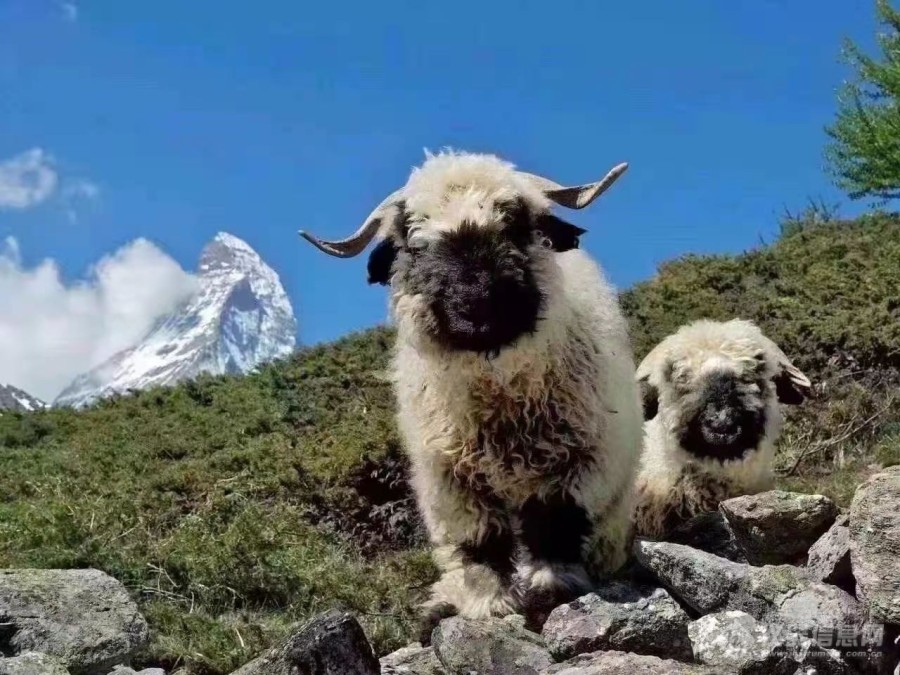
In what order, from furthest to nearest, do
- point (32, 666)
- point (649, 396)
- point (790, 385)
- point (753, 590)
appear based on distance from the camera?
point (649, 396)
point (790, 385)
point (753, 590)
point (32, 666)

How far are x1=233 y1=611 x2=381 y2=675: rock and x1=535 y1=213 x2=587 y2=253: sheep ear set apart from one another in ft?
8.11

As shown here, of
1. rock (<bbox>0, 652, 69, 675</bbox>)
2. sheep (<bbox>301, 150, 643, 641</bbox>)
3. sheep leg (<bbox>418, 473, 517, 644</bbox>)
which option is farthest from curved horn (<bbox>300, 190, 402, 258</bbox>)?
rock (<bbox>0, 652, 69, 675</bbox>)

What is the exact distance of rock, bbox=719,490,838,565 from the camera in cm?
525

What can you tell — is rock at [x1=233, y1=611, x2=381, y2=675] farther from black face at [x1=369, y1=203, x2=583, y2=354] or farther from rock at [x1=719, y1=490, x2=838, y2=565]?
rock at [x1=719, y1=490, x2=838, y2=565]

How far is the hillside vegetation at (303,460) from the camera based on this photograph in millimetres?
7012

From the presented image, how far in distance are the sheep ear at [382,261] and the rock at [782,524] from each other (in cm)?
240

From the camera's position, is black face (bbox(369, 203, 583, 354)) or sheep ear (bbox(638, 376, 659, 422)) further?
sheep ear (bbox(638, 376, 659, 422))

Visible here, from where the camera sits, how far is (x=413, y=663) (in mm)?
5016

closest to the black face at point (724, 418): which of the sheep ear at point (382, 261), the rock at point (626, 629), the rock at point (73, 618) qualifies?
the rock at point (626, 629)

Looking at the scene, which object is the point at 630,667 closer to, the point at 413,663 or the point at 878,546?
the point at 878,546

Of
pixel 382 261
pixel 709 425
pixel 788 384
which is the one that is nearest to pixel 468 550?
pixel 382 261

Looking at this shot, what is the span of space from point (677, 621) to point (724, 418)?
2223 millimetres

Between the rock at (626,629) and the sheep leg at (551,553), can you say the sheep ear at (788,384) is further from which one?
the rock at (626,629)

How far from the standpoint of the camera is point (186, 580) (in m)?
7.24
